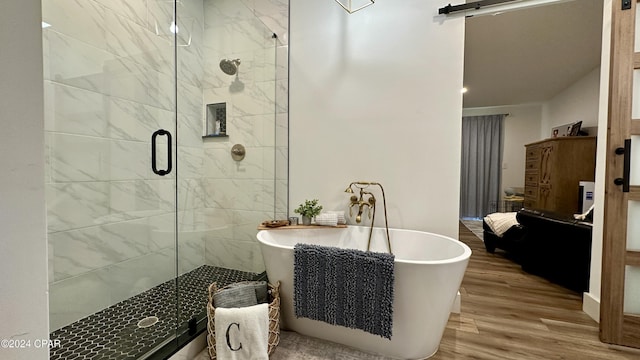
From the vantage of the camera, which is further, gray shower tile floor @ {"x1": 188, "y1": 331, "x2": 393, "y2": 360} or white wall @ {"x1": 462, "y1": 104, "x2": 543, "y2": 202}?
white wall @ {"x1": 462, "y1": 104, "x2": 543, "y2": 202}

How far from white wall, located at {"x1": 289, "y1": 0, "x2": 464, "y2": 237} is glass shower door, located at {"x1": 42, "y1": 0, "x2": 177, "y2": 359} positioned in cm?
119

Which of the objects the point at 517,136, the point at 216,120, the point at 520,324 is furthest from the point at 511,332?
the point at 517,136

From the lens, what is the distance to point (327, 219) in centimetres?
220

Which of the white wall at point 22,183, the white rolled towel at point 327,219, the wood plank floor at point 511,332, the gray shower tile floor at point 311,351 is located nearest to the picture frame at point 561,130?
the wood plank floor at point 511,332

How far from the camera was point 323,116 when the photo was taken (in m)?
2.42

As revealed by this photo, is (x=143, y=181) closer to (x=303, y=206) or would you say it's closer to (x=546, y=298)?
(x=303, y=206)

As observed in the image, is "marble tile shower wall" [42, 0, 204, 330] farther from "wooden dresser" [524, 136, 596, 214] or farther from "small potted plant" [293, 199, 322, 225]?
"wooden dresser" [524, 136, 596, 214]

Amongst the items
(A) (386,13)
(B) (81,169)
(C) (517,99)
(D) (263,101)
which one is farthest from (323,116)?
(C) (517,99)

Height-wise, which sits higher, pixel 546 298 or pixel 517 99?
pixel 517 99

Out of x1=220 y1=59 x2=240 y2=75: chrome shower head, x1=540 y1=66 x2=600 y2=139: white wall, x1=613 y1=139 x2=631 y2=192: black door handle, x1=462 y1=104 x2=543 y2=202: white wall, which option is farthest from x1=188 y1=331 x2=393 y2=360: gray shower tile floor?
x1=462 y1=104 x2=543 y2=202: white wall

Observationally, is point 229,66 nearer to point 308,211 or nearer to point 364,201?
point 308,211

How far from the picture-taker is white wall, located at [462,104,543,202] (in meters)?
5.53

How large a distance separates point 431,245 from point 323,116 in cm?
144

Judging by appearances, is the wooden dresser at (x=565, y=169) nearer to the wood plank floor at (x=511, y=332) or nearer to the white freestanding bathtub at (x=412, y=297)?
the wood plank floor at (x=511, y=332)
